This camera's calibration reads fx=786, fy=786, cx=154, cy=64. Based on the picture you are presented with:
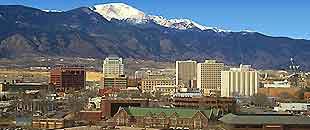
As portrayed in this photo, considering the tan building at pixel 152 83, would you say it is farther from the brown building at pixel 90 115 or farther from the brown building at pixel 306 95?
the brown building at pixel 90 115

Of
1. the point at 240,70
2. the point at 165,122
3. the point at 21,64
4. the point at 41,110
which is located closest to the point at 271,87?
the point at 240,70

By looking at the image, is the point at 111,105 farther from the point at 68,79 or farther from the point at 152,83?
the point at 68,79

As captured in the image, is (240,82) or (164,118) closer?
(164,118)

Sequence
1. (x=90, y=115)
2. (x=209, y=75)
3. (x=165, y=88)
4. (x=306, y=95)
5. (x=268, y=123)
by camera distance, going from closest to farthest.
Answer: (x=268, y=123) < (x=90, y=115) < (x=306, y=95) < (x=165, y=88) < (x=209, y=75)

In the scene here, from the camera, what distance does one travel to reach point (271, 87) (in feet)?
251

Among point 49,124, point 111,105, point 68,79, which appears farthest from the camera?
point 68,79

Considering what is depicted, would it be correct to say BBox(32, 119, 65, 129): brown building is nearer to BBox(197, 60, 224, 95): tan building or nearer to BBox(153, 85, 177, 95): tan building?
BBox(153, 85, 177, 95): tan building

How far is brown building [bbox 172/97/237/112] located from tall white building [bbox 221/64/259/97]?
2306cm

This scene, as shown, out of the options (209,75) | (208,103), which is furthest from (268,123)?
(209,75)

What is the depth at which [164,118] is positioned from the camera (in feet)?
144

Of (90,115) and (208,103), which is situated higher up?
(208,103)

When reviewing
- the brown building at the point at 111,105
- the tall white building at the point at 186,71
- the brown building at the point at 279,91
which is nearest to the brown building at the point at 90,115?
the brown building at the point at 111,105

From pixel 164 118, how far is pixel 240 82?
35003 millimetres

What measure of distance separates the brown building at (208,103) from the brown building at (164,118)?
5.66m
